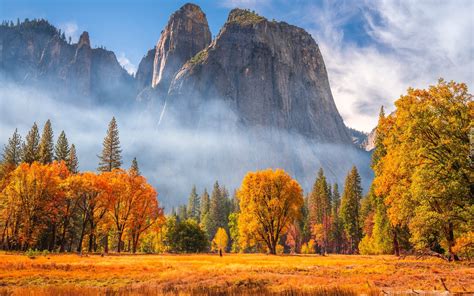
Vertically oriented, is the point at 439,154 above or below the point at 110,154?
below

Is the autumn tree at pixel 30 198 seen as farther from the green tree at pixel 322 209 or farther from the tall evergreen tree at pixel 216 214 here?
the tall evergreen tree at pixel 216 214

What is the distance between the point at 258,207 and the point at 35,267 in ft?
116

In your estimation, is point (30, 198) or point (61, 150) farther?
point (61, 150)

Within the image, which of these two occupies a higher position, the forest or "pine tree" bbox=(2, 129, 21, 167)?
"pine tree" bbox=(2, 129, 21, 167)

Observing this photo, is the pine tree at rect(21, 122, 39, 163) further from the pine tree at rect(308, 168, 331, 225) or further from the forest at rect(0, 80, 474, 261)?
the pine tree at rect(308, 168, 331, 225)

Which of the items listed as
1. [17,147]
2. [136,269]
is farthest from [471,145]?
[17,147]

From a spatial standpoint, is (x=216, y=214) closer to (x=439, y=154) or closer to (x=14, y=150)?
(x=14, y=150)

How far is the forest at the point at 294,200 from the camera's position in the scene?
23.0m

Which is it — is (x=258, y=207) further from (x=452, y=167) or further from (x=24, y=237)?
(x=452, y=167)

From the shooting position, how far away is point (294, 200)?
57.3 m

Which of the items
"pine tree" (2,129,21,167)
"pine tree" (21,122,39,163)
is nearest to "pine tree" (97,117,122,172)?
"pine tree" (21,122,39,163)

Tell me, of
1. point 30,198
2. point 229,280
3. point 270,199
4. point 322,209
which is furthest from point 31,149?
point 322,209

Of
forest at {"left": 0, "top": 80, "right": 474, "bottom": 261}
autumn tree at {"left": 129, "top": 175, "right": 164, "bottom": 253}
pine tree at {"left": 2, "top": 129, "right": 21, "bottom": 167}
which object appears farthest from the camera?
pine tree at {"left": 2, "top": 129, "right": 21, "bottom": 167}

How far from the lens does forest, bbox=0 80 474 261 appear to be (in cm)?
2305
